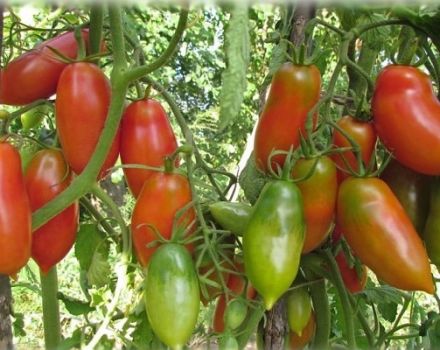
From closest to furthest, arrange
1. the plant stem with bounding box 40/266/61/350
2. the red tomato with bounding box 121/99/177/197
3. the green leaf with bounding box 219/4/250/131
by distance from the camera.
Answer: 1. the green leaf with bounding box 219/4/250/131
2. the red tomato with bounding box 121/99/177/197
3. the plant stem with bounding box 40/266/61/350

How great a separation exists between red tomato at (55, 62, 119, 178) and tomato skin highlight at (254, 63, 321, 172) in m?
0.17

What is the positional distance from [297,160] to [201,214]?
0.11 metres

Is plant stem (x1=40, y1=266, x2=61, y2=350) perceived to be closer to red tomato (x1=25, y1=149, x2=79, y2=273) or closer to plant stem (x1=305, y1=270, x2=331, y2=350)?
red tomato (x1=25, y1=149, x2=79, y2=273)

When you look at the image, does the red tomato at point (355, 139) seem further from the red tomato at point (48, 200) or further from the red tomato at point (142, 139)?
the red tomato at point (48, 200)

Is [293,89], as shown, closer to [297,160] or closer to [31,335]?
[297,160]

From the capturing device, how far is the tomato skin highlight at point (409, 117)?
67cm

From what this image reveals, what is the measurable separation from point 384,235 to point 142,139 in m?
0.28

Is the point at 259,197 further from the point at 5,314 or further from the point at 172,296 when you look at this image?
the point at 5,314

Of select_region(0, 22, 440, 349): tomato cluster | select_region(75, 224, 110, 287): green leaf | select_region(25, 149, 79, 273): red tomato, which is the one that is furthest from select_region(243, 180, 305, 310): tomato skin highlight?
select_region(75, 224, 110, 287): green leaf

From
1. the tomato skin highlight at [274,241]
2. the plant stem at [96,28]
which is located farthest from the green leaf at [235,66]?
the plant stem at [96,28]

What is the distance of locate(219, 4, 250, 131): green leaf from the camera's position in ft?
1.46

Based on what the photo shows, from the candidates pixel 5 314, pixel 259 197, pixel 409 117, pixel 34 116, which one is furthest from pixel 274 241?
pixel 34 116

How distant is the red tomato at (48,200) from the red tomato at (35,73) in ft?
0.23

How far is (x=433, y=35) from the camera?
700 millimetres
